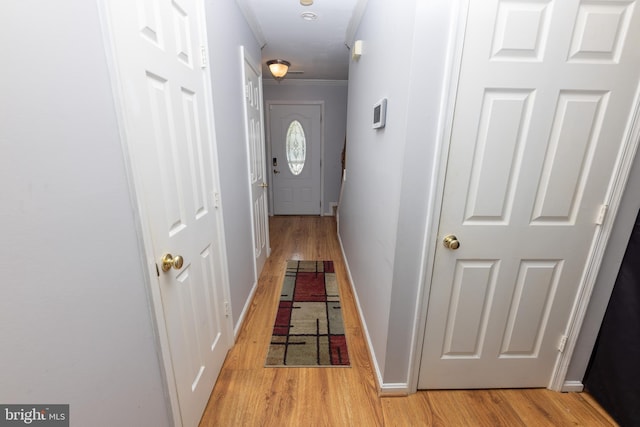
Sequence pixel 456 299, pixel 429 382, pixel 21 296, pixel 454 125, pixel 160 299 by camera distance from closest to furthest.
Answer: pixel 21 296
pixel 160 299
pixel 454 125
pixel 456 299
pixel 429 382

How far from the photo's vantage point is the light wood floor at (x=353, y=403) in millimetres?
1376

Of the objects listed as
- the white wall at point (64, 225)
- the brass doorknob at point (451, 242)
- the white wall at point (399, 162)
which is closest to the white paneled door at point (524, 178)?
the brass doorknob at point (451, 242)

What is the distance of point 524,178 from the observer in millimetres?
1239

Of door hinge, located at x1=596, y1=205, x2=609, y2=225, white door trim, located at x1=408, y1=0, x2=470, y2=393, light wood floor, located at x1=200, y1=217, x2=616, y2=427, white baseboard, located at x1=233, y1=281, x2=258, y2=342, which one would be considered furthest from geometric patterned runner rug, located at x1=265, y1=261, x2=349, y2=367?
door hinge, located at x1=596, y1=205, x2=609, y2=225

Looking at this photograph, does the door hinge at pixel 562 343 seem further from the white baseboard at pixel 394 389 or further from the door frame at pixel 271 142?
the door frame at pixel 271 142

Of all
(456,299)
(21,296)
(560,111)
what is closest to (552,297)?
(456,299)

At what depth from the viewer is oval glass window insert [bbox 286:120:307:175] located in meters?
4.84

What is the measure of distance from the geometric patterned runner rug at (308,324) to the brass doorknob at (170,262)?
3.40 feet

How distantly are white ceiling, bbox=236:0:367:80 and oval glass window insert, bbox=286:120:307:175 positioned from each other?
119 cm

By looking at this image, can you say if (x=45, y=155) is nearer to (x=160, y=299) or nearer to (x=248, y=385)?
(x=160, y=299)

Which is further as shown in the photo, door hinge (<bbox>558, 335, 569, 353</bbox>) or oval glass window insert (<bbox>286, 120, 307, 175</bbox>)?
oval glass window insert (<bbox>286, 120, 307, 175</bbox>)

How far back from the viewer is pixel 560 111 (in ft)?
3.84

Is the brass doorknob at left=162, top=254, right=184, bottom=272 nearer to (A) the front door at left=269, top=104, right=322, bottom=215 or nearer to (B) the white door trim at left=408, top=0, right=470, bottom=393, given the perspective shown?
(B) the white door trim at left=408, top=0, right=470, bottom=393

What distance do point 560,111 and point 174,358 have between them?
1.95 m
